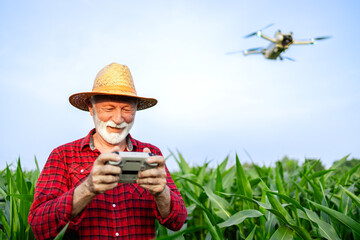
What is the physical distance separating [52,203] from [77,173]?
281mm

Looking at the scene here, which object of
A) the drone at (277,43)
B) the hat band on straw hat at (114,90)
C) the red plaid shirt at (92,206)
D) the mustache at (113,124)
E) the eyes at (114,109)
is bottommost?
the red plaid shirt at (92,206)

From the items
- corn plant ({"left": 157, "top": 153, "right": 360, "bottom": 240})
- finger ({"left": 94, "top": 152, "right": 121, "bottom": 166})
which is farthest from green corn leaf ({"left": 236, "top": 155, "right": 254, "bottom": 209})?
finger ({"left": 94, "top": 152, "right": 121, "bottom": 166})

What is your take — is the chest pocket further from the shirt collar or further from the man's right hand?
the man's right hand

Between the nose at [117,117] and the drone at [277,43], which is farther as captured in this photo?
the drone at [277,43]

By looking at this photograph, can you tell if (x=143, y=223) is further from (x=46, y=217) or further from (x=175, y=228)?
(x=46, y=217)

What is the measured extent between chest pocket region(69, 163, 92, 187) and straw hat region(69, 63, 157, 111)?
0.42 m

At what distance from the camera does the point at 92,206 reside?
Answer: 1729 mm

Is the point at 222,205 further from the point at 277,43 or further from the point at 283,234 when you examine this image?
the point at 277,43

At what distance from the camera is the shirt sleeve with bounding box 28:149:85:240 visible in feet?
4.86

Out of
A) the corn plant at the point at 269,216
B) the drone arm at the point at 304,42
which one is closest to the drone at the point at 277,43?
the drone arm at the point at 304,42

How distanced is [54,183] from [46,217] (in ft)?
0.75

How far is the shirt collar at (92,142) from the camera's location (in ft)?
6.18

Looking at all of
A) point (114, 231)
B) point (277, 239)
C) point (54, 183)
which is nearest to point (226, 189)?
point (277, 239)

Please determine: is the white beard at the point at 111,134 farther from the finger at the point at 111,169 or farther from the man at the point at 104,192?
the finger at the point at 111,169
